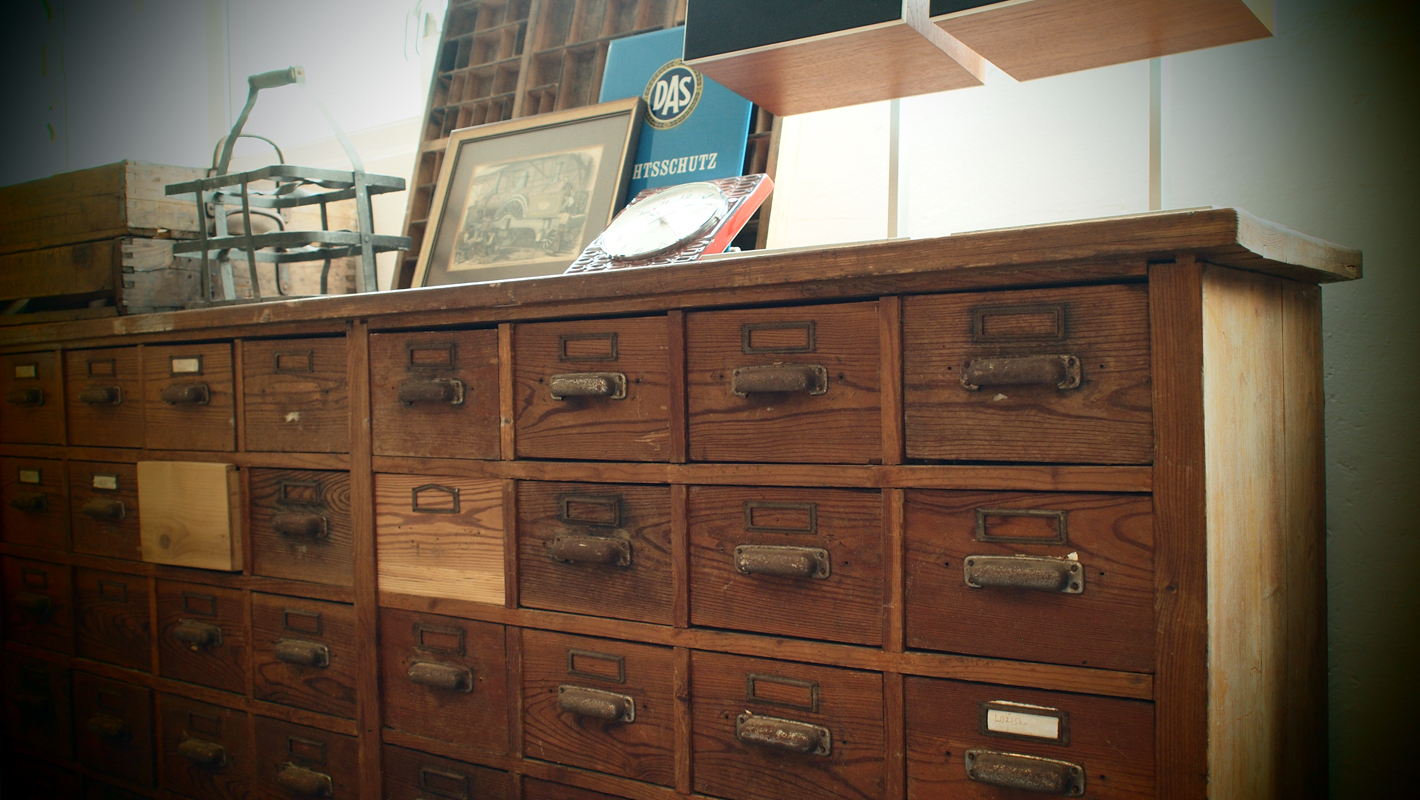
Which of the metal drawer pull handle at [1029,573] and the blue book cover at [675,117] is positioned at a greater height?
the blue book cover at [675,117]

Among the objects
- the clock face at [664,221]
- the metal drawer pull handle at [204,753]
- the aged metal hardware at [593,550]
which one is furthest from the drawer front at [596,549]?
the metal drawer pull handle at [204,753]

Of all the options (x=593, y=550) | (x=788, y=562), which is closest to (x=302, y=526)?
(x=593, y=550)

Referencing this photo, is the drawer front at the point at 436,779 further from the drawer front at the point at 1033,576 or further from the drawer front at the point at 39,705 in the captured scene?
the drawer front at the point at 39,705

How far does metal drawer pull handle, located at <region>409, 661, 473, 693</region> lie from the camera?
133cm

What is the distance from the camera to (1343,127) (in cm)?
134

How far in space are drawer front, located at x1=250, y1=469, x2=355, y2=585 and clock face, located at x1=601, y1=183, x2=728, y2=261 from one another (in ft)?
1.97

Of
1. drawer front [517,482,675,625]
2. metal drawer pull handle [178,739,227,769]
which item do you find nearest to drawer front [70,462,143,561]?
metal drawer pull handle [178,739,227,769]

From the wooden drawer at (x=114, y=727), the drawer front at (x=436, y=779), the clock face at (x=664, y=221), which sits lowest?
the wooden drawer at (x=114, y=727)

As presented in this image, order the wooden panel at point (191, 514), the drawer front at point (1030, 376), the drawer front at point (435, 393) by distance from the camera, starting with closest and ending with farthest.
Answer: the drawer front at point (1030, 376)
the drawer front at point (435, 393)
the wooden panel at point (191, 514)

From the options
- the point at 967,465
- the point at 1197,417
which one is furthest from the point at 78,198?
the point at 1197,417

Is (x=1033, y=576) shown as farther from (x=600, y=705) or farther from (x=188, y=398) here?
(x=188, y=398)

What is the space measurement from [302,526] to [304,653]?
215mm

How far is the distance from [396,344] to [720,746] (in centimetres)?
79

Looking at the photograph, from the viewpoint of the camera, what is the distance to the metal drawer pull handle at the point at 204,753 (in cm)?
164
